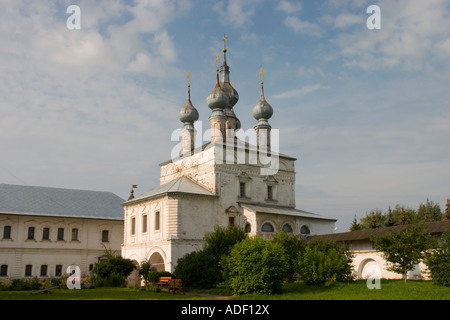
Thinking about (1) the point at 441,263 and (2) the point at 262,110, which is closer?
(1) the point at 441,263

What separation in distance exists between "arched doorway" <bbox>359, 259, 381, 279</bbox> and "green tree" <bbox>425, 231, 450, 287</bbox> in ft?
20.5

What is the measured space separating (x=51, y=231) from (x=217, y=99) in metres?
13.7

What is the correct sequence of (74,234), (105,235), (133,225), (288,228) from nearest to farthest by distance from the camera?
1. (288,228)
2. (133,225)
3. (74,234)
4. (105,235)

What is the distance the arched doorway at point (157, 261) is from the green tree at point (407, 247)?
1236cm

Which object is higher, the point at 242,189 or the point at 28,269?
the point at 242,189

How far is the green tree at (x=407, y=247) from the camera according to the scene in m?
20.0

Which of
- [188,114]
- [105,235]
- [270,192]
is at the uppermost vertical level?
[188,114]

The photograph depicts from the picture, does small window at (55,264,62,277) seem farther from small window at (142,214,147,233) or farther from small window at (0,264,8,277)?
small window at (142,214,147,233)

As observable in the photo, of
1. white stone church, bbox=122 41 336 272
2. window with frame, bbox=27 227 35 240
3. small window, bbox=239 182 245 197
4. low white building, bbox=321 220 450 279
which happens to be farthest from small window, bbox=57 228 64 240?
low white building, bbox=321 220 450 279

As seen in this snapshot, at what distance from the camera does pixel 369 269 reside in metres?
25.4

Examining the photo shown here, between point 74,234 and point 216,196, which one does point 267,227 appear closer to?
point 216,196

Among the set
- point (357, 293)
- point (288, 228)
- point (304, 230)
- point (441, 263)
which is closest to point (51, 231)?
point (288, 228)

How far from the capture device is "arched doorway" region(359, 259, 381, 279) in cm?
2495
